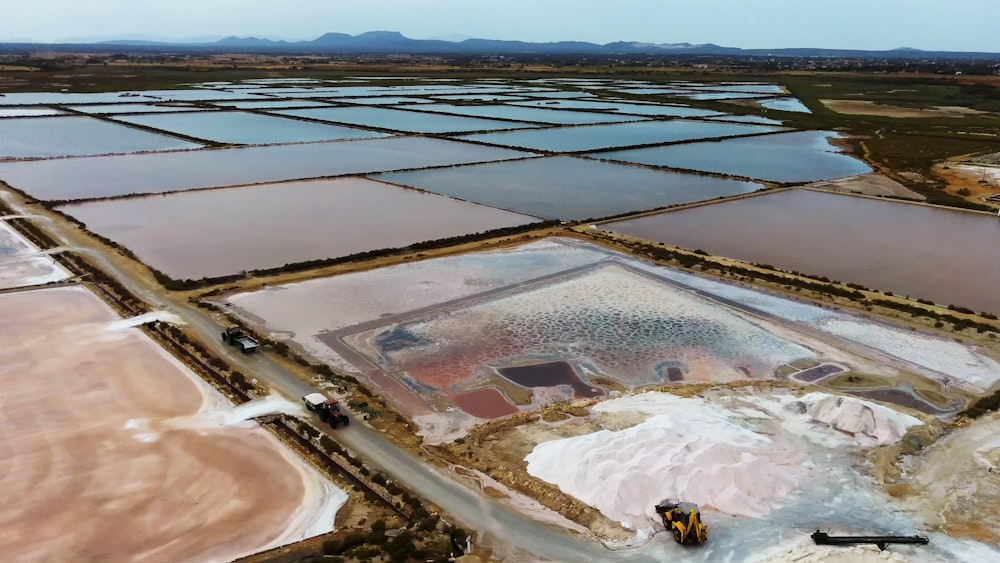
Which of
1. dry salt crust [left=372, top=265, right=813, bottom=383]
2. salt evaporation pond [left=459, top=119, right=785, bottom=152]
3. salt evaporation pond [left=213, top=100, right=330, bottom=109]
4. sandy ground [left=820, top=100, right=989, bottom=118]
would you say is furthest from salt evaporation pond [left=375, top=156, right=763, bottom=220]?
sandy ground [left=820, top=100, right=989, bottom=118]

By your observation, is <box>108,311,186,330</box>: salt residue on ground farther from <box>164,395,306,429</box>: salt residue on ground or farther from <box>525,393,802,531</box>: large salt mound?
<box>525,393,802,531</box>: large salt mound

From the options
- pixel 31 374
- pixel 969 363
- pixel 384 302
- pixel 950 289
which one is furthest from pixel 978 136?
pixel 31 374

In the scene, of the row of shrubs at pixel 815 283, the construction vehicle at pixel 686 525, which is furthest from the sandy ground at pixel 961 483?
the row of shrubs at pixel 815 283

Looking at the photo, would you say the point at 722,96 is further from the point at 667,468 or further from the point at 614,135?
the point at 667,468

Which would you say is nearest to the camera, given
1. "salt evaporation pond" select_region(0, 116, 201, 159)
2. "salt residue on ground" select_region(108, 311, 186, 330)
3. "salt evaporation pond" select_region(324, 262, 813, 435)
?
"salt evaporation pond" select_region(324, 262, 813, 435)

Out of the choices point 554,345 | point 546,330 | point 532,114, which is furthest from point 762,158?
point 554,345

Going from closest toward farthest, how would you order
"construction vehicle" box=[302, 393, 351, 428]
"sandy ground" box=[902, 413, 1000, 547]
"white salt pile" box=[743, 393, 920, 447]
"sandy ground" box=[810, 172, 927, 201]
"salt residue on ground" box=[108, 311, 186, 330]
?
1. "sandy ground" box=[902, 413, 1000, 547]
2. "white salt pile" box=[743, 393, 920, 447]
3. "construction vehicle" box=[302, 393, 351, 428]
4. "salt residue on ground" box=[108, 311, 186, 330]
5. "sandy ground" box=[810, 172, 927, 201]
